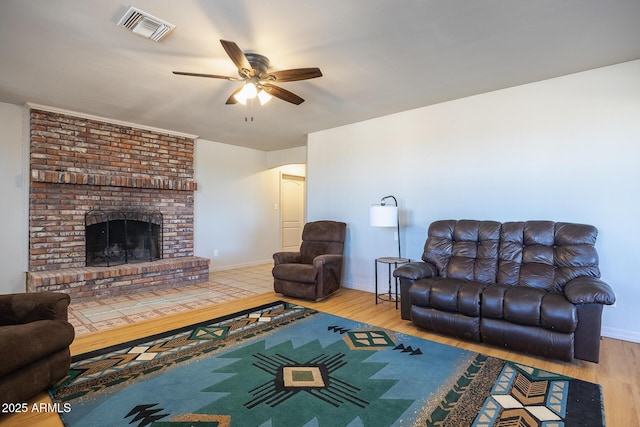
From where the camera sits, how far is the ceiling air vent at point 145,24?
7.16 ft

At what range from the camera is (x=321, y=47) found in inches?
104

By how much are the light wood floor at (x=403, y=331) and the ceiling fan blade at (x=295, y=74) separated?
2.58 metres

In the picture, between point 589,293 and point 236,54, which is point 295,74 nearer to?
point 236,54

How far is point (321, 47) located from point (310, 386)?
2672mm

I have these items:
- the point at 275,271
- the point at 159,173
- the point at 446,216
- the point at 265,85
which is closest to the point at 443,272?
the point at 446,216

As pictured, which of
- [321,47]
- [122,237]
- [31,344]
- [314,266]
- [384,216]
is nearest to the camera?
[31,344]

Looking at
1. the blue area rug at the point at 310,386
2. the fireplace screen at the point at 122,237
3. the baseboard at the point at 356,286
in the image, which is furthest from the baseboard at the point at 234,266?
the blue area rug at the point at 310,386

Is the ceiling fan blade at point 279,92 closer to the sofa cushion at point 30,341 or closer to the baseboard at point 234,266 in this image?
the sofa cushion at point 30,341

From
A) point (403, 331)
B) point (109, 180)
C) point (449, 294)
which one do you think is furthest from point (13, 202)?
point (449, 294)

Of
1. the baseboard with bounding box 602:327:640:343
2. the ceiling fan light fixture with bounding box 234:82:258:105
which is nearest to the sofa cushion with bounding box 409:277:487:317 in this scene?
the baseboard with bounding box 602:327:640:343

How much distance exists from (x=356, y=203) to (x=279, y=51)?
2760 mm

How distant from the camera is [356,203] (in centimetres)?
496

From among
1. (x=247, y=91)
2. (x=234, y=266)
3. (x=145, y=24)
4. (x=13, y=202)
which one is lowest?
(x=234, y=266)

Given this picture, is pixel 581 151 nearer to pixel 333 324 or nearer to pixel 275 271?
pixel 333 324
